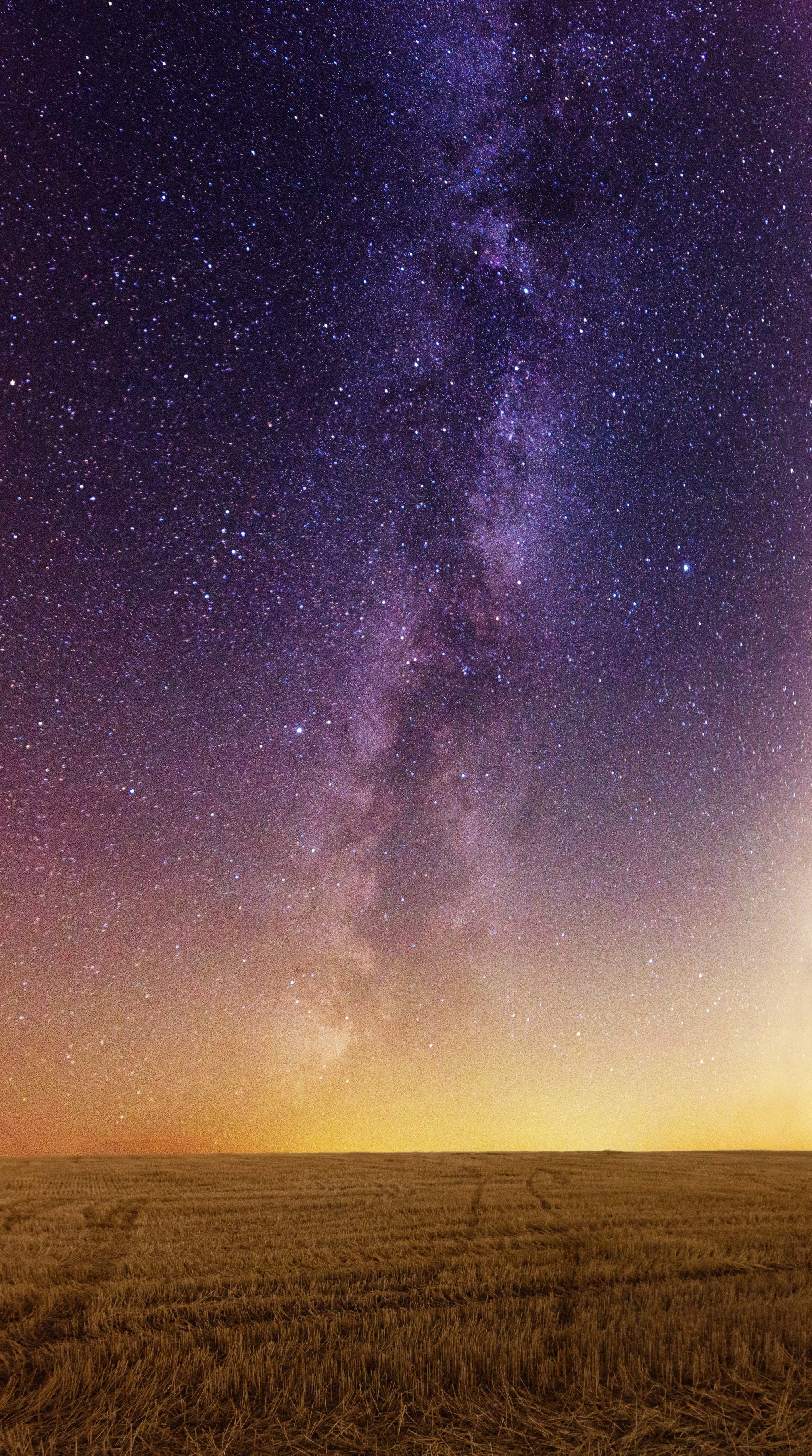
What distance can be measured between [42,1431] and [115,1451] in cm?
63

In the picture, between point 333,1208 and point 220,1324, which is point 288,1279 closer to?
point 220,1324

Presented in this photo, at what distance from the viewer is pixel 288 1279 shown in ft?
26.8

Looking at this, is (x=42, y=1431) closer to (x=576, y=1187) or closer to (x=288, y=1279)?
(x=288, y=1279)

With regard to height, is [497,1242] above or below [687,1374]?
below

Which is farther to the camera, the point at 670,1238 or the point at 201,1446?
the point at 670,1238

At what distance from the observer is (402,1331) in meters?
6.34

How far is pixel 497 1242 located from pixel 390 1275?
2.58 metres

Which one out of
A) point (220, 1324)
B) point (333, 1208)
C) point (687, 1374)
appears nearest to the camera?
point (687, 1374)

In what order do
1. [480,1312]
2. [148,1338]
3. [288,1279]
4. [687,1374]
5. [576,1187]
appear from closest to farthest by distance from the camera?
1. [687,1374]
2. [148,1338]
3. [480,1312]
4. [288,1279]
5. [576,1187]

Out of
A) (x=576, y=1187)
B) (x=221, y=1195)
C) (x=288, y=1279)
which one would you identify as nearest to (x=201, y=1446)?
(x=288, y=1279)

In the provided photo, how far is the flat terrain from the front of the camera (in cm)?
475

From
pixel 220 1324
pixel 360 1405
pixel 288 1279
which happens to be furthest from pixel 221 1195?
pixel 360 1405

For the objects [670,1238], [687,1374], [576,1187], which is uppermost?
[687,1374]

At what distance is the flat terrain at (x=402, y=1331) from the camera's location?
4.75m
